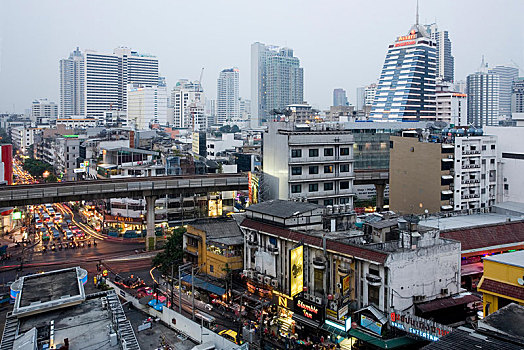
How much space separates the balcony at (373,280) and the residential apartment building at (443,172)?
106ft

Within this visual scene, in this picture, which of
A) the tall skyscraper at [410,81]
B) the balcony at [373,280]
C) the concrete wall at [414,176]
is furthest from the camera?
the tall skyscraper at [410,81]

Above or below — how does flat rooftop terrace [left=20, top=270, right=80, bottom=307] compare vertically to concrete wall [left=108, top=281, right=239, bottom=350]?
above

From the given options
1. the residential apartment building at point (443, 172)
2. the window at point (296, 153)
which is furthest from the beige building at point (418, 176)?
the window at point (296, 153)

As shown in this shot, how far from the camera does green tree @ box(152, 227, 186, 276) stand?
1820 inches

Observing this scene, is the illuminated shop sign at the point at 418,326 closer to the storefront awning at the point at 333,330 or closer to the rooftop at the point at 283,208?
the storefront awning at the point at 333,330

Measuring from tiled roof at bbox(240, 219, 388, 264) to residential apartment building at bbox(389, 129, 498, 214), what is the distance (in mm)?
27319

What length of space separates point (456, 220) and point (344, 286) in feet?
65.6

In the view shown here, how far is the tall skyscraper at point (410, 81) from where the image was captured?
17075cm

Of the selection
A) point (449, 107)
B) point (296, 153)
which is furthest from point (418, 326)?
point (449, 107)

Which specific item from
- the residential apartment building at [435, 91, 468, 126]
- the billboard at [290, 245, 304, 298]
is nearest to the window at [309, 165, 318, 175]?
the billboard at [290, 245, 304, 298]

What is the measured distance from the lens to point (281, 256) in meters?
33.9

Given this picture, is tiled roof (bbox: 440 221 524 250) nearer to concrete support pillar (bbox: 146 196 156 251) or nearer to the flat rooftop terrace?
the flat rooftop terrace

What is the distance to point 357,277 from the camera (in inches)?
1101

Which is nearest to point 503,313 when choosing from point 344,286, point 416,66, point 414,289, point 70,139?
point 414,289
